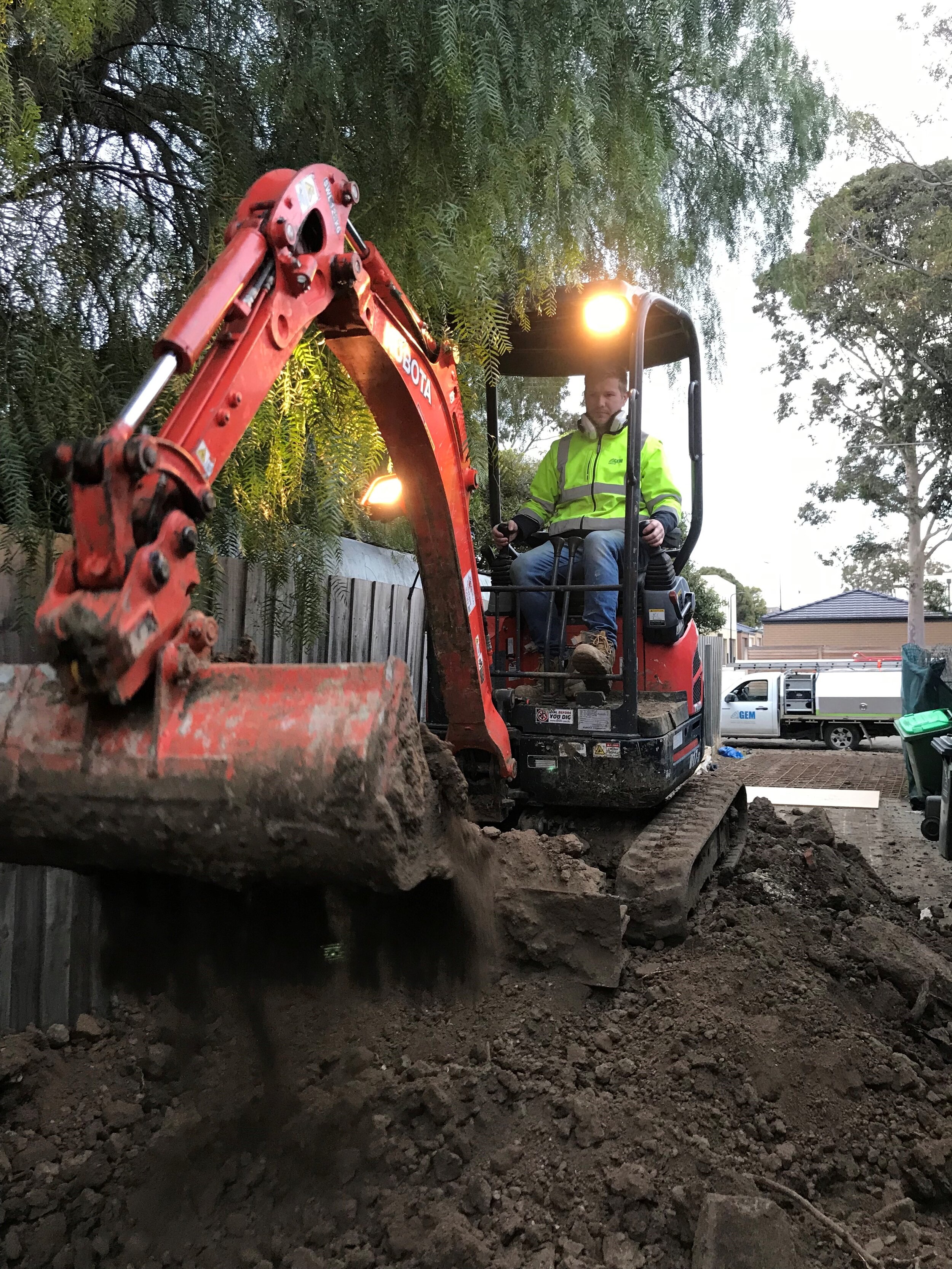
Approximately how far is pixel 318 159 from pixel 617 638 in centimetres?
271

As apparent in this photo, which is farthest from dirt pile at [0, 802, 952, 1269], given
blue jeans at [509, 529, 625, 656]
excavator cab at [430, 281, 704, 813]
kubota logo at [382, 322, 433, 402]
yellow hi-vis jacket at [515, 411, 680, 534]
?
yellow hi-vis jacket at [515, 411, 680, 534]

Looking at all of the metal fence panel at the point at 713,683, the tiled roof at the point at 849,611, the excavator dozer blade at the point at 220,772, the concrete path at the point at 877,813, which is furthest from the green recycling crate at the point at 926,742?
the tiled roof at the point at 849,611

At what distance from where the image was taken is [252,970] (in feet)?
10.7

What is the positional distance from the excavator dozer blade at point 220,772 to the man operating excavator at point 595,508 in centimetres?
265

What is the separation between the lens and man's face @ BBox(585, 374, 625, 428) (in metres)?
5.46

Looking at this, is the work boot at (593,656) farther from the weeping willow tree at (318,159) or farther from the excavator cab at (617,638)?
the weeping willow tree at (318,159)

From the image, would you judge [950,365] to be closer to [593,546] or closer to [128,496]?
[593,546]

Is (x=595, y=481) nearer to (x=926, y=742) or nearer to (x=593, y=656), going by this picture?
(x=593, y=656)

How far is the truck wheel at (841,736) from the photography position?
18312mm

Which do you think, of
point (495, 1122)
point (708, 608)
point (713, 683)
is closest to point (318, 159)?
point (495, 1122)

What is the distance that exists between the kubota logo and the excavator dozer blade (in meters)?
1.48

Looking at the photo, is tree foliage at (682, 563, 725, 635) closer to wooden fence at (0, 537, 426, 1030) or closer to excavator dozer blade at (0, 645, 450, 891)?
wooden fence at (0, 537, 426, 1030)

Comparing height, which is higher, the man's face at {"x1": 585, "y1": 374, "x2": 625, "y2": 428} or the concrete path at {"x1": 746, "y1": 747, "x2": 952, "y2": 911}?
the man's face at {"x1": 585, "y1": 374, "x2": 625, "y2": 428}

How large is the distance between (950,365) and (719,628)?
11882 millimetres
